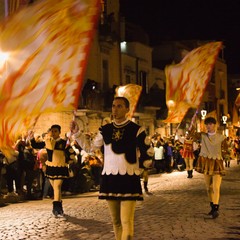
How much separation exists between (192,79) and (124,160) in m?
10.9

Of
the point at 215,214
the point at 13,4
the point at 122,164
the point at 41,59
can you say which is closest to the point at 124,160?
the point at 122,164

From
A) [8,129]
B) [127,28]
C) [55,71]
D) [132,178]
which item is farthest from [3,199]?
[127,28]

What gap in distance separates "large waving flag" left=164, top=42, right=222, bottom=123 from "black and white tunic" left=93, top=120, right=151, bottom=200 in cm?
992

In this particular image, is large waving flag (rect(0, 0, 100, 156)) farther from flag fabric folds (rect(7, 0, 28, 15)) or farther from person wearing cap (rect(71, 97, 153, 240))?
flag fabric folds (rect(7, 0, 28, 15))

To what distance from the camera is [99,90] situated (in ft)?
105

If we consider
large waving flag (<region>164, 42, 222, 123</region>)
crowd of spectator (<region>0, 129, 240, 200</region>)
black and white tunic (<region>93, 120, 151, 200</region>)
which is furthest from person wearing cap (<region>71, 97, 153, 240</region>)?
large waving flag (<region>164, 42, 222, 123</region>)

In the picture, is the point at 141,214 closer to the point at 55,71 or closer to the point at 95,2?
the point at 55,71

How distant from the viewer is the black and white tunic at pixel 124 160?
25.2 ft

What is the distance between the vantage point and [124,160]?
775 centimetres

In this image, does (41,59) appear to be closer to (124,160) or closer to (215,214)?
(124,160)

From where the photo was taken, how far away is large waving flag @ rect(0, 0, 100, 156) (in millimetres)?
9164

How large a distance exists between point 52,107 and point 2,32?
2.50 m

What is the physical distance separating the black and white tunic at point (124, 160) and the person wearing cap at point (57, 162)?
177 inches

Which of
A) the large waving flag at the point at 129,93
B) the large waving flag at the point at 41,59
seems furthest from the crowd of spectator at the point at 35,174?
the large waving flag at the point at 129,93
